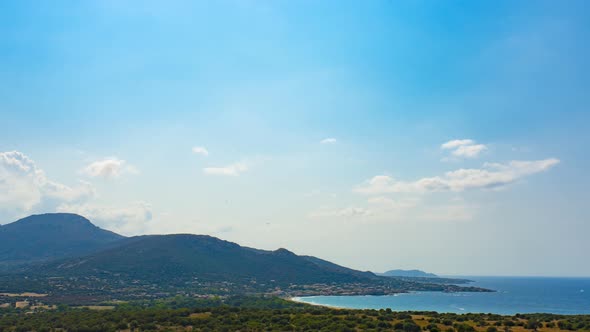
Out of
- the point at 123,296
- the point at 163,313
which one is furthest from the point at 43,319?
the point at 123,296

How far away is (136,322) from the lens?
66812 mm

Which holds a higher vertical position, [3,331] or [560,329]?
[560,329]

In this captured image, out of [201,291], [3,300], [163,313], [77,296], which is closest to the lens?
[163,313]

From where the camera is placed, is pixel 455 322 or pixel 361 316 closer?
pixel 455 322

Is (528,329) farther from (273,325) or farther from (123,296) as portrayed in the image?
(123,296)

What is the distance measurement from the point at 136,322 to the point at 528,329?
192 ft

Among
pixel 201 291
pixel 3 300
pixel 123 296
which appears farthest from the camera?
pixel 201 291

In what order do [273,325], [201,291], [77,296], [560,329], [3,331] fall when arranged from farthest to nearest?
[201,291] < [77,296] < [3,331] < [273,325] < [560,329]

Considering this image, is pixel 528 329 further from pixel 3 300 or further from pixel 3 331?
pixel 3 300

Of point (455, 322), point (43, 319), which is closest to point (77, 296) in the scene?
point (43, 319)

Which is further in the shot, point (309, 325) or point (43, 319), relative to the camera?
point (43, 319)

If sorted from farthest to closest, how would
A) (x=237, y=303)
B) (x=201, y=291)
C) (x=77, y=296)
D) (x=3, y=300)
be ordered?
1. (x=201, y=291)
2. (x=77, y=296)
3. (x=237, y=303)
4. (x=3, y=300)

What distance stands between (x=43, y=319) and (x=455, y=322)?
2828 inches

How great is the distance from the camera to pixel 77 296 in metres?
152
